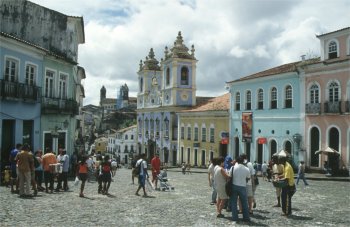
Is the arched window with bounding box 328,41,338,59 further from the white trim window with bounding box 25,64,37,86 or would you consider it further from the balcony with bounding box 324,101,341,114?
the white trim window with bounding box 25,64,37,86

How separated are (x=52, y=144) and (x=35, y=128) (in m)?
2.22

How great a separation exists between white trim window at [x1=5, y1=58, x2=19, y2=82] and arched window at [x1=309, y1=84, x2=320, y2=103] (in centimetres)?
1915

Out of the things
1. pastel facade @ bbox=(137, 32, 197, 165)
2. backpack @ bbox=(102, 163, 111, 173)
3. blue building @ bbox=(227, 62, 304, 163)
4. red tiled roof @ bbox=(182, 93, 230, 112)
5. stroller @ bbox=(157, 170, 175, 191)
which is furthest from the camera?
pastel facade @ bbox=(137, 32, 197, 165)

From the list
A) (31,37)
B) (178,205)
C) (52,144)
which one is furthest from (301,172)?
(31,37)

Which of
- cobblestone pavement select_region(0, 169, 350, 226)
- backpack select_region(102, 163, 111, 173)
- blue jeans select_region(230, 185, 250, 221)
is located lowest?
cobblestone pavement select_region(0, 169, 350, 226)

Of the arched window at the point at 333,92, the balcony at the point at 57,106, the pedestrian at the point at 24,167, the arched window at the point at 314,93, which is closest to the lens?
the pedestrian at the point at 24,167

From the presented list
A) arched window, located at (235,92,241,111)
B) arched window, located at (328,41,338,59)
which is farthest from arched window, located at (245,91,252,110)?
arched window, located at (328,41,338,59)

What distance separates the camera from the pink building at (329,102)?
985 inches

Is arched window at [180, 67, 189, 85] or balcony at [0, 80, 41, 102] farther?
arched window at [180, 67, 189, 85]

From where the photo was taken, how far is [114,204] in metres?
11.7

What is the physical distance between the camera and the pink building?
2502 cm

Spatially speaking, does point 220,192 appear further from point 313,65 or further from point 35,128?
point 313,65

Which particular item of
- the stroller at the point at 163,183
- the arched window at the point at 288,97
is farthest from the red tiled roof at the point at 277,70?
the stroller at the point at 163,183

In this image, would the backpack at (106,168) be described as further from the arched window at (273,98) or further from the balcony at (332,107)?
the arched window at (273,98)
